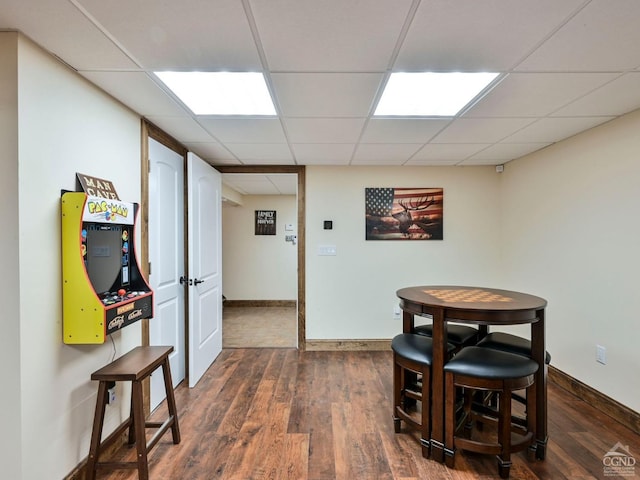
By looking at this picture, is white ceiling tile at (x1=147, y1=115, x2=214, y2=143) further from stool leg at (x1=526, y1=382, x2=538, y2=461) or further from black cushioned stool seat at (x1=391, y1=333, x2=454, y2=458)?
stool leg at (x1=526, y1=382, x2=538, y2=461)

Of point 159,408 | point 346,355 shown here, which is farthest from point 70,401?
point 346,355

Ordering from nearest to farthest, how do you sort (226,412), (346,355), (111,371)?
1. (111,371)
2. (226,412)
3. (346,355)

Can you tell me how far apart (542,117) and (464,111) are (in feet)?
2.07

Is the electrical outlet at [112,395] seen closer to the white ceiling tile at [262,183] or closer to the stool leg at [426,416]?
the stool leg at [426,416]

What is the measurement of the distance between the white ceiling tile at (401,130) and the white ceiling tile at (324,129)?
105 mm

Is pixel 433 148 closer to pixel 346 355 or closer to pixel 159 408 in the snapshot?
pixel 346 355

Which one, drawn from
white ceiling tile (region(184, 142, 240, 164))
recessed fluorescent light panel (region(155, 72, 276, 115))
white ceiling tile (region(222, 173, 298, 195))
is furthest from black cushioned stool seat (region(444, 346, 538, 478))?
white ceiling tile (region(222, 173, 298, 195))

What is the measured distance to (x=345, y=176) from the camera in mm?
3684

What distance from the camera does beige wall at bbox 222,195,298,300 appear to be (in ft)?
19.7

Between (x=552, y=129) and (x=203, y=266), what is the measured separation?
10.9 ft

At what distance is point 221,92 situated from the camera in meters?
1.83

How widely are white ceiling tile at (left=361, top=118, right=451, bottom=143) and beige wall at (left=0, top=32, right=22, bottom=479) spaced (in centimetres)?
199

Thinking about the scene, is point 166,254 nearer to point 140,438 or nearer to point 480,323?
point 140,438

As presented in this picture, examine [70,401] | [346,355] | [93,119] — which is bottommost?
[346,355]
